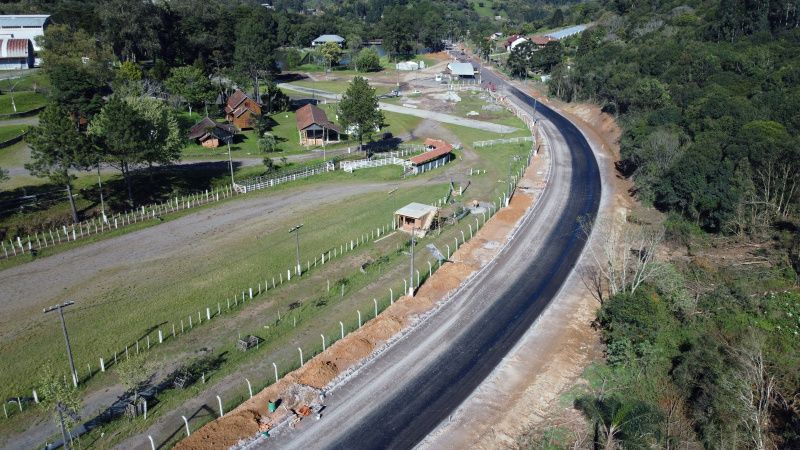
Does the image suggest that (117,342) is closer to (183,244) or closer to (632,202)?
(183,244)

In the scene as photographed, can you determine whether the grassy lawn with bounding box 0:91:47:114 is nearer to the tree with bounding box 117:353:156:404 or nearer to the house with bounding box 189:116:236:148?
the house with bounding box 189:116:236:148

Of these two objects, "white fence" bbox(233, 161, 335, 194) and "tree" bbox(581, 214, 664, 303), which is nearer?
"tree" bbox(581, 214, 664, 303)

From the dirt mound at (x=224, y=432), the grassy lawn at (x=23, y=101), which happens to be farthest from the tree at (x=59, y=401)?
the grassy lawn at (x=23, y=101)

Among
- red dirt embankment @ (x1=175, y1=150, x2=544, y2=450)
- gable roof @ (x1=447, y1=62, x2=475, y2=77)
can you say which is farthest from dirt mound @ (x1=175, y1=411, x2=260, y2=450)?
gable roof @ (x1=447, y1=62, x2=475, y2=77)

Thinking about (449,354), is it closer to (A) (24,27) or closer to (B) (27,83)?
(B) (27,83)

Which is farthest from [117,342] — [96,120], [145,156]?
[96,120]

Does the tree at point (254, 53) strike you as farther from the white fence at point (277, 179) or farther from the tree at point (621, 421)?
the tree at point (621, 421)

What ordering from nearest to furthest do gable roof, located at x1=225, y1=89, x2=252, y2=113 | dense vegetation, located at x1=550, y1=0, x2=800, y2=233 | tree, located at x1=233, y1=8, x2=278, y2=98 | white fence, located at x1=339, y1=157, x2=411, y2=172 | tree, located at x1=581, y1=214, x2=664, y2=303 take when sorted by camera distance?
1. tree, located at x1=581, y1=214, x2=664, y2=303
2. dense vegetation, located at x1=550, y1=0, x2=800, y2=233
3. white fence, located at x1=339, y1=157, x2=411, y2=172
4. gable roof, located at x1=225, y1=89, x2=252, y2=113
5. tree, located at x1=233, y1=8, x2=278, y2=98
